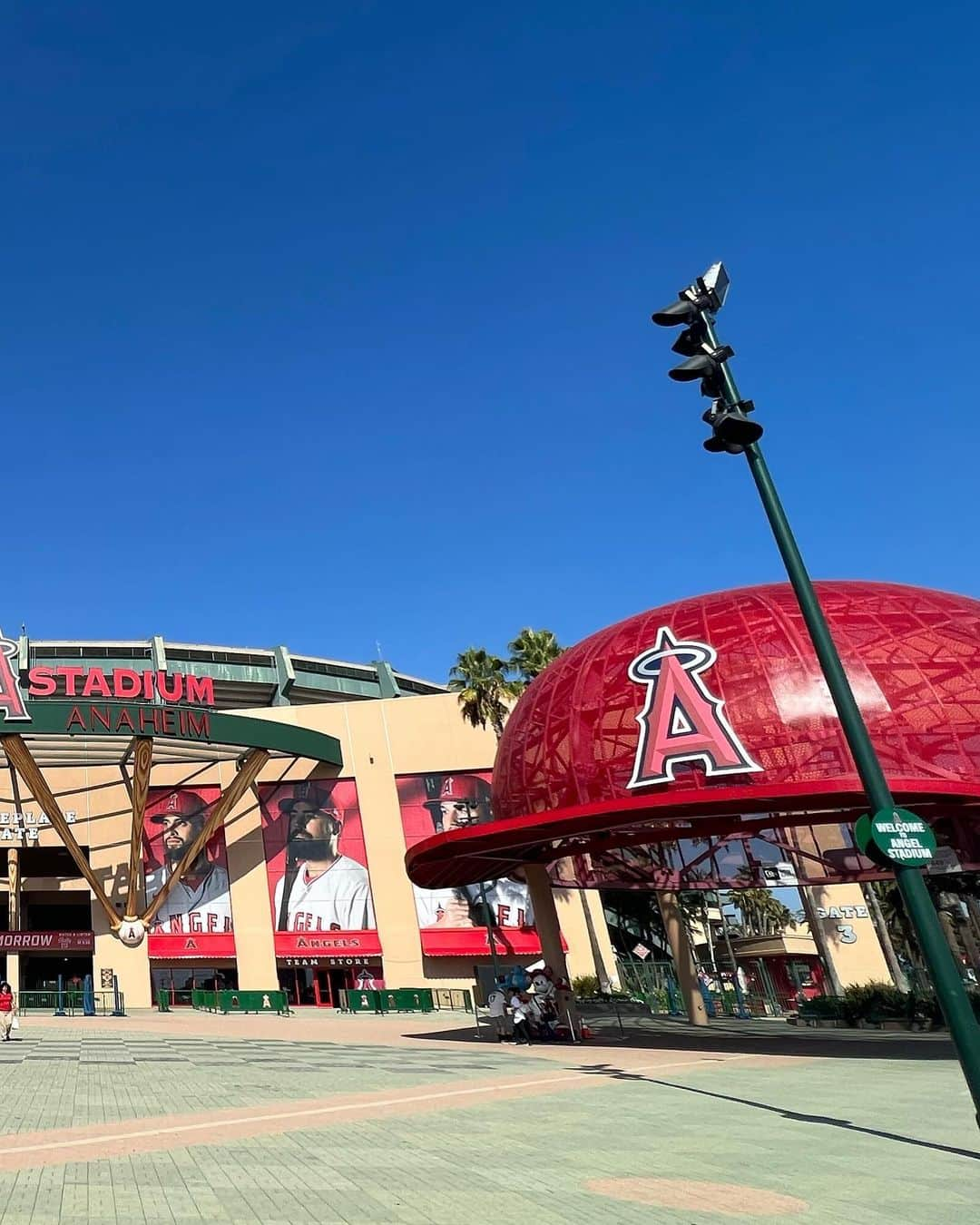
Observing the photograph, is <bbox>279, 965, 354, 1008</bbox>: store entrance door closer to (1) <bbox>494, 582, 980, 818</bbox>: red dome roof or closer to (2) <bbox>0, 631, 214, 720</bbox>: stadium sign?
(2) <bbox>0, 631, 214, 720</bbox>: stadium sign

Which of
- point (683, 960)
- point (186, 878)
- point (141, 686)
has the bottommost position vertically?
point (683, 960)

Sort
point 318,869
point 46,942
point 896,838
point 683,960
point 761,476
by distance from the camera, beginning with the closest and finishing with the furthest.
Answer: point 896,838, point 761,476, point 683,960, point 46,942, point 318,869

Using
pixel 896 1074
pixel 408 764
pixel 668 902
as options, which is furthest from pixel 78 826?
pixel 896 1074

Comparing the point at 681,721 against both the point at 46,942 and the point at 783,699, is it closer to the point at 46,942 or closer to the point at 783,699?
the point at 783,699

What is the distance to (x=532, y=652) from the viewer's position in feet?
145

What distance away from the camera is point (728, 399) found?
919 centimetres

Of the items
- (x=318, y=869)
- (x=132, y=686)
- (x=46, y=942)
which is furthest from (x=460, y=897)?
(x=46, y=942)

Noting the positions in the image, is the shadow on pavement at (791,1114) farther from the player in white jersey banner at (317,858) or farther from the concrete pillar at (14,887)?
the concrete pillar at (14,887)

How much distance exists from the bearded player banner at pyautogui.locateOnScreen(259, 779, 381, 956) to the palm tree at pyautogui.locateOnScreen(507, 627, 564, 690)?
437 inches

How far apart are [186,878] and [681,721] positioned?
1356 inches

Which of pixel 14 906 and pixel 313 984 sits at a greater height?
pixel 14 906

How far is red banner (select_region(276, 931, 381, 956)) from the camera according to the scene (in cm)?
4350

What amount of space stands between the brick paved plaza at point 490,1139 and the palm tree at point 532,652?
88.2 feet

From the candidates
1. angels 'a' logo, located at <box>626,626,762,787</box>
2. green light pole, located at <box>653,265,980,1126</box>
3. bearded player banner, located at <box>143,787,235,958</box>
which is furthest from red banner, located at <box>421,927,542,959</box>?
green light pole, located at <box>653,265,980,1126</box>
